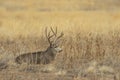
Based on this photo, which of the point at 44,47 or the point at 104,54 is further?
the point at 44,47

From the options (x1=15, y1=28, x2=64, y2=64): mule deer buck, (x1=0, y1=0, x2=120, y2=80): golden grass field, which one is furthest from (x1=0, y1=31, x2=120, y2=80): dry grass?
(x1=15, y1=28, x2=64, y2=64): mule deer buck

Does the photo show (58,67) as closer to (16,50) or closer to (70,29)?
(16,50)

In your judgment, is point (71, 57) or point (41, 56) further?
point (41, 56)

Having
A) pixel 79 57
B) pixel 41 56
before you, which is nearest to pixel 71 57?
pixel 79 57

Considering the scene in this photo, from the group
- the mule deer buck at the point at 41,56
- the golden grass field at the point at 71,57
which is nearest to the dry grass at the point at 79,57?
the golden grass field at the point at 71,57

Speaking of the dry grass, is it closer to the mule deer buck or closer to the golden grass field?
the golden grass field

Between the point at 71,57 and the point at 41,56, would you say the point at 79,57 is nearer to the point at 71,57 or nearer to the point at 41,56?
the point at 71,57

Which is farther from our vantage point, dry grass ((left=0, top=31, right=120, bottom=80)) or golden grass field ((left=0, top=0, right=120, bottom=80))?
dry grass ((left=0, top=31, right=120, bottom=80))

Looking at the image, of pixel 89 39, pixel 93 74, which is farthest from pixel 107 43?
pixel 93 74

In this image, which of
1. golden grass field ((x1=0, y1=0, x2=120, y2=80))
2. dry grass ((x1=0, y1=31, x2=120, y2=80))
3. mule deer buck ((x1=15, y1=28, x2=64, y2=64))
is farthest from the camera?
mule deer buck ((x1=15, y1=28, x2=64, y2=64))

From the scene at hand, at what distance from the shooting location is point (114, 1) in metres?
36.1

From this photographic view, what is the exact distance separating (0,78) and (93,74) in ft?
5.41

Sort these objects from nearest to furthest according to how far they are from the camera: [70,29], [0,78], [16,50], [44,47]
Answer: [0,78] → [16,50] → [44,47] → [70,29]

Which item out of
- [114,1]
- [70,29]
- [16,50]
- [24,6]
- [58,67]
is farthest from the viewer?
[114,1]
